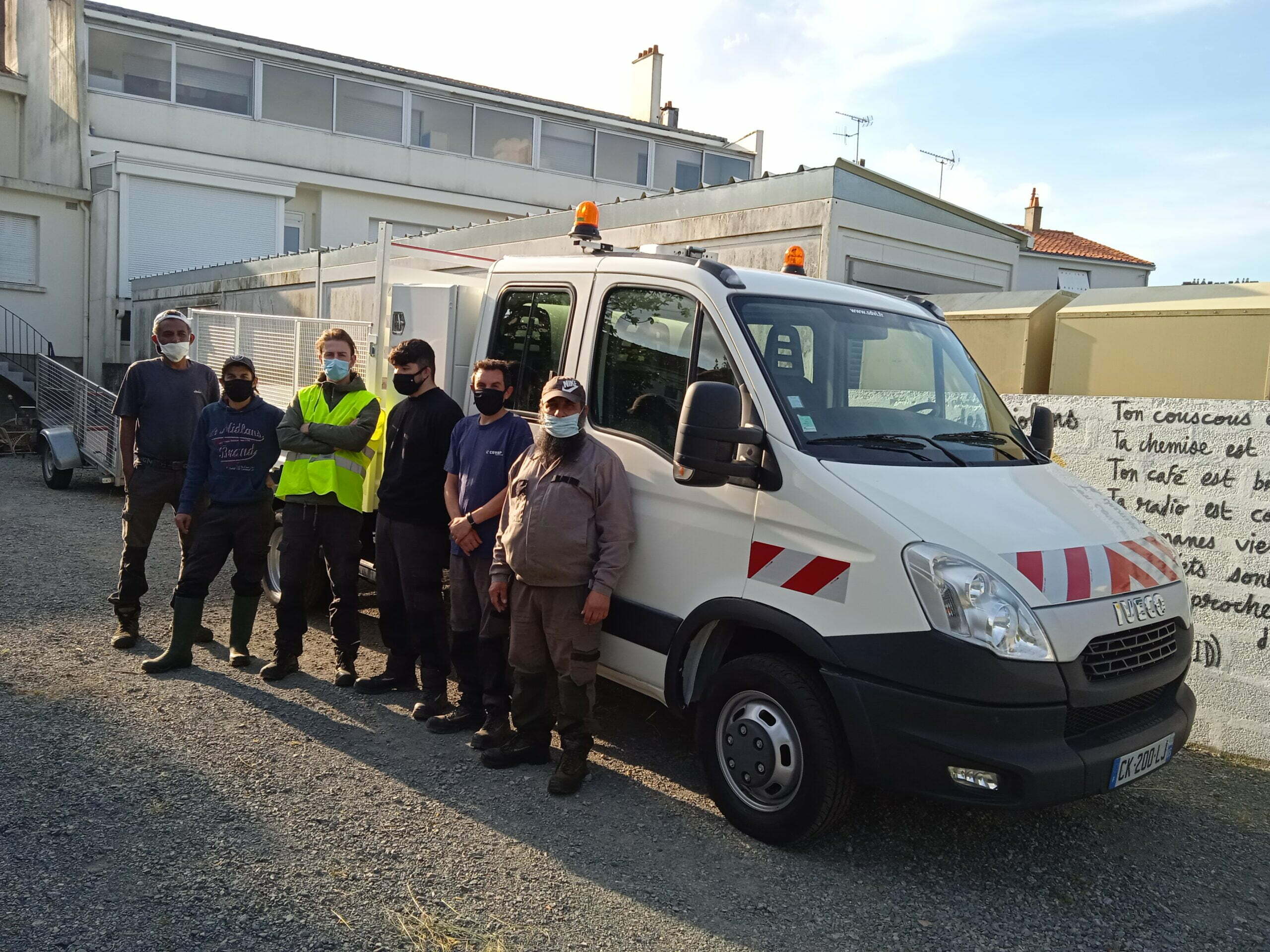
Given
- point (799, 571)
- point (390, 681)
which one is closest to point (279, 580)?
point (390, 681)

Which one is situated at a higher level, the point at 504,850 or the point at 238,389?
the point at 238,389

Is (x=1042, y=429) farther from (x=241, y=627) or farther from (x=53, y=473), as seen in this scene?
(x=53, y=473)

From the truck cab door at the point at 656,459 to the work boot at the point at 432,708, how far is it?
1.10 metres

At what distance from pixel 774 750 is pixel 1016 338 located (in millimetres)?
3928

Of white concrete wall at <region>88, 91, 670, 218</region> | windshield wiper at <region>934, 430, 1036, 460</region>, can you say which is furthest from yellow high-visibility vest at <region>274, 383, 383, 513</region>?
white concrete wall at <region>88, 91, 670, 218</region>

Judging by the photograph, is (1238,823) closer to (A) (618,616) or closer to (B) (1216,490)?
(B) (1216,490)

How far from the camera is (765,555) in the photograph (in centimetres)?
369

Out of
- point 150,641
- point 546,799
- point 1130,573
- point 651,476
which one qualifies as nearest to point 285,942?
point 546,799

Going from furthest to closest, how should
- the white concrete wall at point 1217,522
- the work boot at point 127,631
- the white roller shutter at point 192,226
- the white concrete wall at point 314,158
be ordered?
the white concrete wall at point 314,158 → the white roller shutter at point 192,226 → the work boot at point 127,631 → the white concrete wall at point 1217,522

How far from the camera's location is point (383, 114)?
25.6m

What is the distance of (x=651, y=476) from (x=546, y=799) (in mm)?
1449

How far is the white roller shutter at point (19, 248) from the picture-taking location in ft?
67.2

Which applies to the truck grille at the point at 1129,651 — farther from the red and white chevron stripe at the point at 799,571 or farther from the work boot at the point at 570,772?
the work boot at the point at 570,772

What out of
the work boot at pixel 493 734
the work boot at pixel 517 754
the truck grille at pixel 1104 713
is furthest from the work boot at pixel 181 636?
the truck grille at pixel 1104 713
